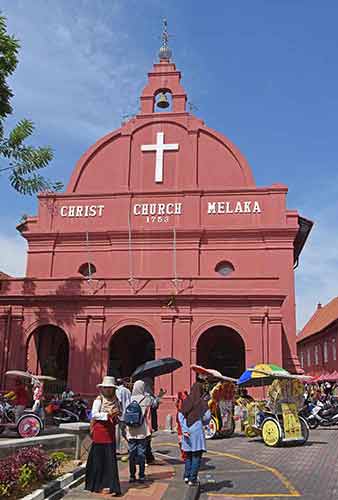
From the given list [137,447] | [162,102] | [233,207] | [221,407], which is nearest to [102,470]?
[137,447]

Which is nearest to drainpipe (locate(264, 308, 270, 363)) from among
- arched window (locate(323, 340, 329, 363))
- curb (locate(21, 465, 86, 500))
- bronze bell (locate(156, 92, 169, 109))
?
curb (locate(21, 465, 86, 500))

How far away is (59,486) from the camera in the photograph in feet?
25.3

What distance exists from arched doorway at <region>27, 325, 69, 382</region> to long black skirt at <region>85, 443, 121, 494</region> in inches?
527

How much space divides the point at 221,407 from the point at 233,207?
10936 mm

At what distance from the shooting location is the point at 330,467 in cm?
1012

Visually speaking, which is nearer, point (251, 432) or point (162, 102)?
point (251, 432)

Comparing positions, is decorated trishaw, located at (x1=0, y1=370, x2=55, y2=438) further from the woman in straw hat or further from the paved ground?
the woman in straw hat

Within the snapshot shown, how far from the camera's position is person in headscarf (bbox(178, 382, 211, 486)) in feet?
26.8

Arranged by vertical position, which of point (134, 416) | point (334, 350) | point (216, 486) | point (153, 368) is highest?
point (334, 350)

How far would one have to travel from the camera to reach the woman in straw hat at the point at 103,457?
760 cm

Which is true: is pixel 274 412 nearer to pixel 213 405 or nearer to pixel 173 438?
pixel 213 405

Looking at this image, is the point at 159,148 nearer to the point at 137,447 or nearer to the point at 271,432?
the point at 271,432

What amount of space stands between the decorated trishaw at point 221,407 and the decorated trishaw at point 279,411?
3.15 feet

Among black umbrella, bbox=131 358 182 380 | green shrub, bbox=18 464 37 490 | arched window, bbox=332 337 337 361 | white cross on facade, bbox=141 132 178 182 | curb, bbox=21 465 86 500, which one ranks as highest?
white cross on facade, bbox=141 132 178 182
